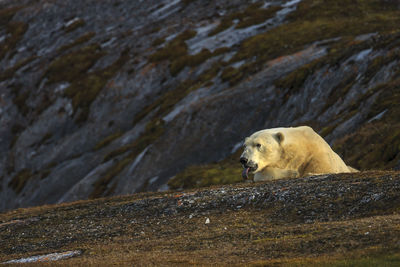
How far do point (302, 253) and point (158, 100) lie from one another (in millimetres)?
68610

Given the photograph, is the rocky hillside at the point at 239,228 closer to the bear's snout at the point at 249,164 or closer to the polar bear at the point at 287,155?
the bear's snout at the point at 249,164

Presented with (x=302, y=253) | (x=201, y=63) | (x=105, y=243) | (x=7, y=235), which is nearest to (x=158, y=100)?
(x=201, y=63)

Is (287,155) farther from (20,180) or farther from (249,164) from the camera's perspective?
(20,180)

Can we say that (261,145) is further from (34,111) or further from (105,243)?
(34,111)

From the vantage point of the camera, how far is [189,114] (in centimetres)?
6550

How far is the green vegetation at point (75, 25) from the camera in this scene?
12825 cm

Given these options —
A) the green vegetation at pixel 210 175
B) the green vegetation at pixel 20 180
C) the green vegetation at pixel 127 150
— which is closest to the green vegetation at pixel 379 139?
the green vegetation at pixel 210 175

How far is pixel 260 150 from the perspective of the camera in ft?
70.6

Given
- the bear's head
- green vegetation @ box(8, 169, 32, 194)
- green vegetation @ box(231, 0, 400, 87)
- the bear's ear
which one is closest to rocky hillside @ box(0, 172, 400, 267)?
the bear's head

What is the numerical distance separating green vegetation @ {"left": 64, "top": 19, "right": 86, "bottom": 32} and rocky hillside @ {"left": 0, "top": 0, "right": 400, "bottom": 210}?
0.64m

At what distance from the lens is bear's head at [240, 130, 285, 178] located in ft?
70.4

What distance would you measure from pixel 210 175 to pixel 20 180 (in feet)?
137

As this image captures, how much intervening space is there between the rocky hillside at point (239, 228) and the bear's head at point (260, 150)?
2.87 ft

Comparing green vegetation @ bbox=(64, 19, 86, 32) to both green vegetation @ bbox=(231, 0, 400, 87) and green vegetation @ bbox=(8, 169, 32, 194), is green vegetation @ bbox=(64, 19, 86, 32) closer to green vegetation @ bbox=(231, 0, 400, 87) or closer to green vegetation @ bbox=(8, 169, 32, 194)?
green vegetation @ bbox=(8, 169, 32, 194)
